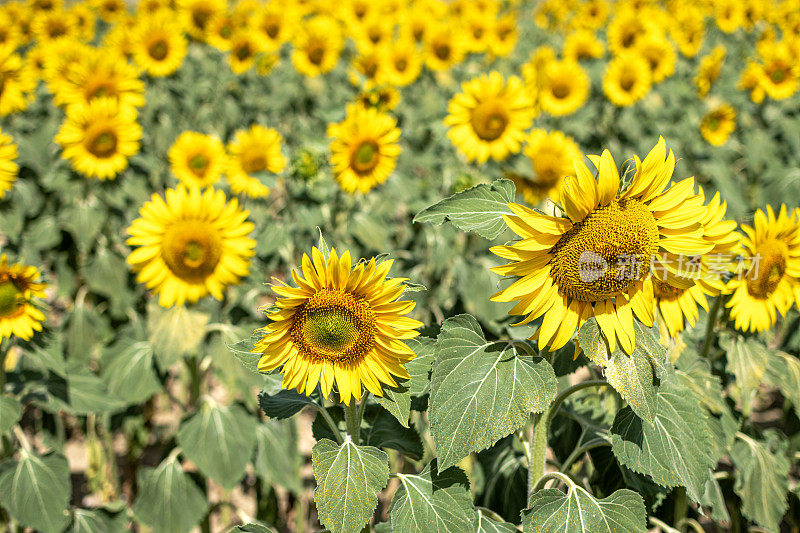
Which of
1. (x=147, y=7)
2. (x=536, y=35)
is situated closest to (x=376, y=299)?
(x=147, y=7)

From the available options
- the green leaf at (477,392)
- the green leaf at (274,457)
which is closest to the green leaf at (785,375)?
the green leaf at (477,392)

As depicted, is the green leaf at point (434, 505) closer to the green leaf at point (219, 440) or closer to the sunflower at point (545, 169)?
the green leaf at point (219, 440)

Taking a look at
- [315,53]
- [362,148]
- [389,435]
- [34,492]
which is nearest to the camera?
[389,435]

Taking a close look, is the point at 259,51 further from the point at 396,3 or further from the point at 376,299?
the point at 376,299

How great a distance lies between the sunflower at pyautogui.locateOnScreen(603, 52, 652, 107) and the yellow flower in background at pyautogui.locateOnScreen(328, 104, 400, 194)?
289 cm

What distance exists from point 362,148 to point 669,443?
2135 millimetres

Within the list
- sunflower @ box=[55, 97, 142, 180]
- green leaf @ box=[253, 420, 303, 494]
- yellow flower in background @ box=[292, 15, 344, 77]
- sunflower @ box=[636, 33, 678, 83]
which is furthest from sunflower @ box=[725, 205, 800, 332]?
sunflower @ box=[636, 33, 678, 83]

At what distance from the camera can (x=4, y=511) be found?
2.51 meters

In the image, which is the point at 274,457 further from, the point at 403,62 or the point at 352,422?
the point at 403,62

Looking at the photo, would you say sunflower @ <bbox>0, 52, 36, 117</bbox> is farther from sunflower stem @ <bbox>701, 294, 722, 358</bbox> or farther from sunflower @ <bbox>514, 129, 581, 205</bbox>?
sunflower stem @ <bbox>701, 294, 722, 358</bbox>

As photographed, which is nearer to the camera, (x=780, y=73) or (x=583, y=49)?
(x=780, y=73)

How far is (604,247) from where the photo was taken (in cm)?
125

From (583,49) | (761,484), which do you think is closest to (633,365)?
(761,484)

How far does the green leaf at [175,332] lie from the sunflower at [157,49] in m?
2.92
